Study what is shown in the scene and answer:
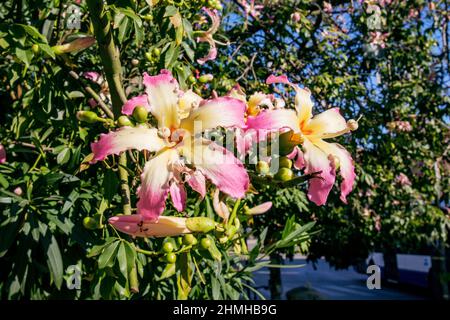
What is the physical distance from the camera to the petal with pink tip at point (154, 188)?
638 mm

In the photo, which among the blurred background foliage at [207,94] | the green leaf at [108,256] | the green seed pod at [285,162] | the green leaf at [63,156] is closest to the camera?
the green seed pod at [285,162]

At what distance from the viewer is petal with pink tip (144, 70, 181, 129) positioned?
733 millimetres

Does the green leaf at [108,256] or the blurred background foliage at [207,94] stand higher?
the blurred background foliage at [207,94]

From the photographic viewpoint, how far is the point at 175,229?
762 mm

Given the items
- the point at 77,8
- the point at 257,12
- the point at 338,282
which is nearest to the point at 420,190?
the point at 257,12

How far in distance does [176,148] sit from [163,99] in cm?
9

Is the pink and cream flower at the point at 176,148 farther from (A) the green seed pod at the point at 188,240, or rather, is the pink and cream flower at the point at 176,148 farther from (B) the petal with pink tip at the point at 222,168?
(A) the green seed pod at the point at 188,240

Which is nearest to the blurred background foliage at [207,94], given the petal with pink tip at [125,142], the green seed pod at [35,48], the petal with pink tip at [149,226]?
the green seed pod at [35,48]

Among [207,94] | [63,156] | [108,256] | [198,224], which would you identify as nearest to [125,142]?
[198,224]

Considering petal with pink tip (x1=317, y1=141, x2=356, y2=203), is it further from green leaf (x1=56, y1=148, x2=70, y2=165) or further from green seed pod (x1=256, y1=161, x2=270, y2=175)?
green leaf (x1=56, y1=148, x2=70, y2=165)

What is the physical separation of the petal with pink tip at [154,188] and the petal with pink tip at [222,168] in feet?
0.15

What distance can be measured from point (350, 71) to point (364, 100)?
265 mm

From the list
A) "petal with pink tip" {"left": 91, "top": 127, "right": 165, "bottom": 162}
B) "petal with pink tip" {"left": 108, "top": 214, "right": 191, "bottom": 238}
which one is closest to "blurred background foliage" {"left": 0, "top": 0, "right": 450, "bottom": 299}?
"petal with pink tip" {"left": 108, "top": 214, "right": 191, "bottom": 238}
